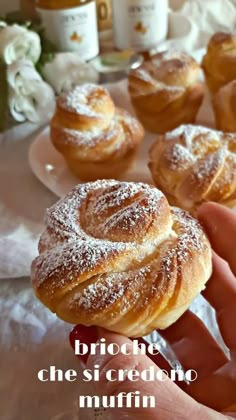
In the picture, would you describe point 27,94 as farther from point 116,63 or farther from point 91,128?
point 116,63

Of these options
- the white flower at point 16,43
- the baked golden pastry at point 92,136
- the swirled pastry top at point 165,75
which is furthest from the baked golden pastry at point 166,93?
the white flower at point 16,43

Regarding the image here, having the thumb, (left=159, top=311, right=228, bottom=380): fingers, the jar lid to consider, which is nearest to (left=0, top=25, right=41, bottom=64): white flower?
the jar lid

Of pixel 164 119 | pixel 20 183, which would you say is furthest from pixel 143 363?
pixel 164 119

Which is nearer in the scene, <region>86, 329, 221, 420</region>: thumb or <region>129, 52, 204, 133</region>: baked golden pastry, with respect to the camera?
<region>86, 329, 221, 420</region>: thumb

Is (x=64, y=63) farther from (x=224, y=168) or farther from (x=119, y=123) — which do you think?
(x=224, y=168)

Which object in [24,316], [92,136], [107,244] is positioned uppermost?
[107,244]

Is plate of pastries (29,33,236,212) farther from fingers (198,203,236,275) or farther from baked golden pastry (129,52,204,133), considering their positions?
fingers (198,203,236,275)

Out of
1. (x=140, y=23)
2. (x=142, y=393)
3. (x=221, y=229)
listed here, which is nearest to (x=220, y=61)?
(x=140, y=23)
